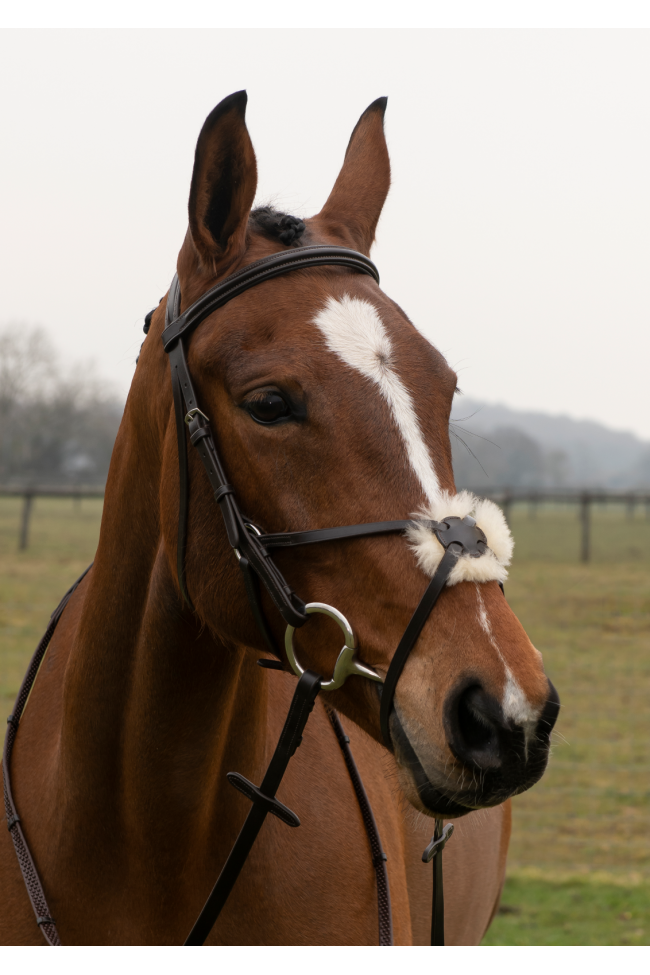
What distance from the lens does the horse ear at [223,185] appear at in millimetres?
1834

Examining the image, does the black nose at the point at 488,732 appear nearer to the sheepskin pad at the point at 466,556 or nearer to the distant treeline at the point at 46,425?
the sheepskin pad at the point at 466,556

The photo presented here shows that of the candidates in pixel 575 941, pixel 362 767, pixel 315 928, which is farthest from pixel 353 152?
pixel 575 941

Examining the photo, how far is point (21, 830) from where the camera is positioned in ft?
7.34

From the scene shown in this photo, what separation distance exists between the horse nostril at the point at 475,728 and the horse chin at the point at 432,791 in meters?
0.08

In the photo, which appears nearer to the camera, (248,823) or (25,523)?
(248,823)

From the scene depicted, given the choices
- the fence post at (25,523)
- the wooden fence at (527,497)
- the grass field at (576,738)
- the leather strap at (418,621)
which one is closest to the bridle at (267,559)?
the leather strap at (418,621)

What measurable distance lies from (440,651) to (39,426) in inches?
1284

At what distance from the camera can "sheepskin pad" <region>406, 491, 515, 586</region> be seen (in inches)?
60.8

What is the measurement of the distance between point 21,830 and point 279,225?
1.82 m

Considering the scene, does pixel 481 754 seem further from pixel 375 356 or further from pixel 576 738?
pixel 576 738

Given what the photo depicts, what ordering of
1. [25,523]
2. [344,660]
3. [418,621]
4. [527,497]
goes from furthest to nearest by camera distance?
[25,523] → [527,497] → [344,660] → [418,621]

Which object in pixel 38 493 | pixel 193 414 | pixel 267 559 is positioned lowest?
pixel 38 493

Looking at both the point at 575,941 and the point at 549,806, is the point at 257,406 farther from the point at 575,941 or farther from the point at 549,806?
the point at 549,806

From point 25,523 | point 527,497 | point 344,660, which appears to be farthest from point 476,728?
point 25,523
